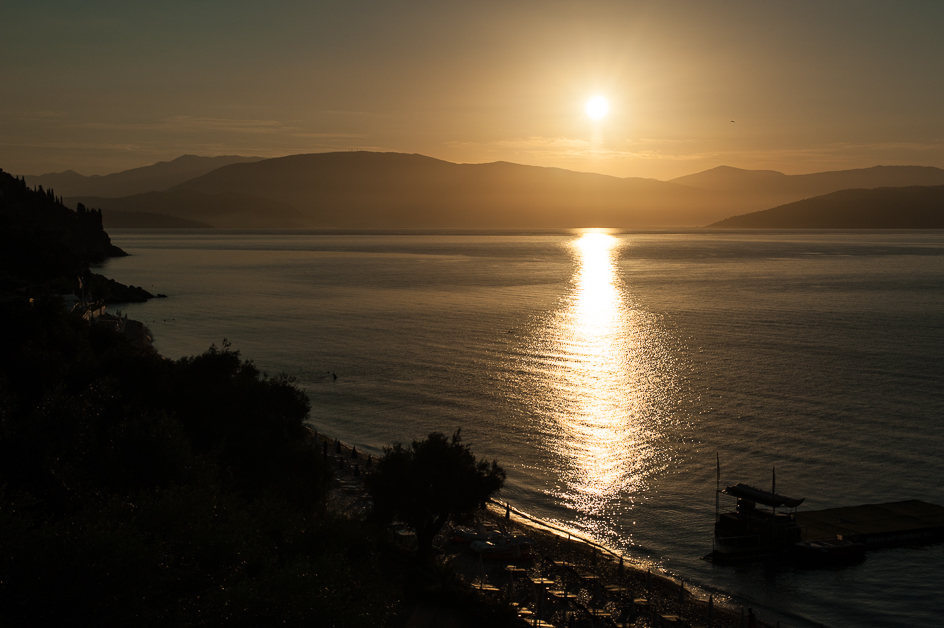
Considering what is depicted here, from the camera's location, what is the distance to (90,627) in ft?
26.0

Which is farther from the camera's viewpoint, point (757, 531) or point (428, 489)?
point (757, 531)

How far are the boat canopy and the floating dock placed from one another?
4.03 feet

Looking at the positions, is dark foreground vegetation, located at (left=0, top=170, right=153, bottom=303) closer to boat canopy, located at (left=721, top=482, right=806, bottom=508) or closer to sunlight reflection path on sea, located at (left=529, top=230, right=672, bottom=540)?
sunlight reflection path on sea, located at (left=529, top=230, right=672, bottom=540)

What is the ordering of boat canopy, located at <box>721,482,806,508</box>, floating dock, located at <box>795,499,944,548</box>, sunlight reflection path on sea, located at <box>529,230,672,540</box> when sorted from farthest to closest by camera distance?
sunlight reflection path on sea, located at <box>529,230,672,540</box>
floating dock, located at <box>795,499,944,548</box>
boat canopy, located at <box>721,482,806,508</box>

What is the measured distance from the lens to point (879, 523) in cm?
2470

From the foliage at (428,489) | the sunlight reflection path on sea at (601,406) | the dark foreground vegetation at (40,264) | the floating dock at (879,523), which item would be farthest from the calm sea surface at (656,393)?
the foliage at (428,489)

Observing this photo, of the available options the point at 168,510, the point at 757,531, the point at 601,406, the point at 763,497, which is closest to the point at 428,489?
the point at 168,510

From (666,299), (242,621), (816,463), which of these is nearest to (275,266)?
(666,299)

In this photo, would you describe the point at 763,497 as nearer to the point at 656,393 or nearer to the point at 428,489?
the point at 428,489

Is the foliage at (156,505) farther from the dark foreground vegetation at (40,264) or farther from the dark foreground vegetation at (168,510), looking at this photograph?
the dark foreground vegetation at (40,264)

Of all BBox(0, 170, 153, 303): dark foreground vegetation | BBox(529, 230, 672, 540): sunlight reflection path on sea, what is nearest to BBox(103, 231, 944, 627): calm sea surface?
BBox(529, 230, 672, 540): sunlight reflection path on sea

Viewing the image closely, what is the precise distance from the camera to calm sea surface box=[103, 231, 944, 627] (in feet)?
79.2

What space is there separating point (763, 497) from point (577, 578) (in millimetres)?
7734

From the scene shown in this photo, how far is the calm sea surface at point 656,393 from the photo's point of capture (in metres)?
24.1
